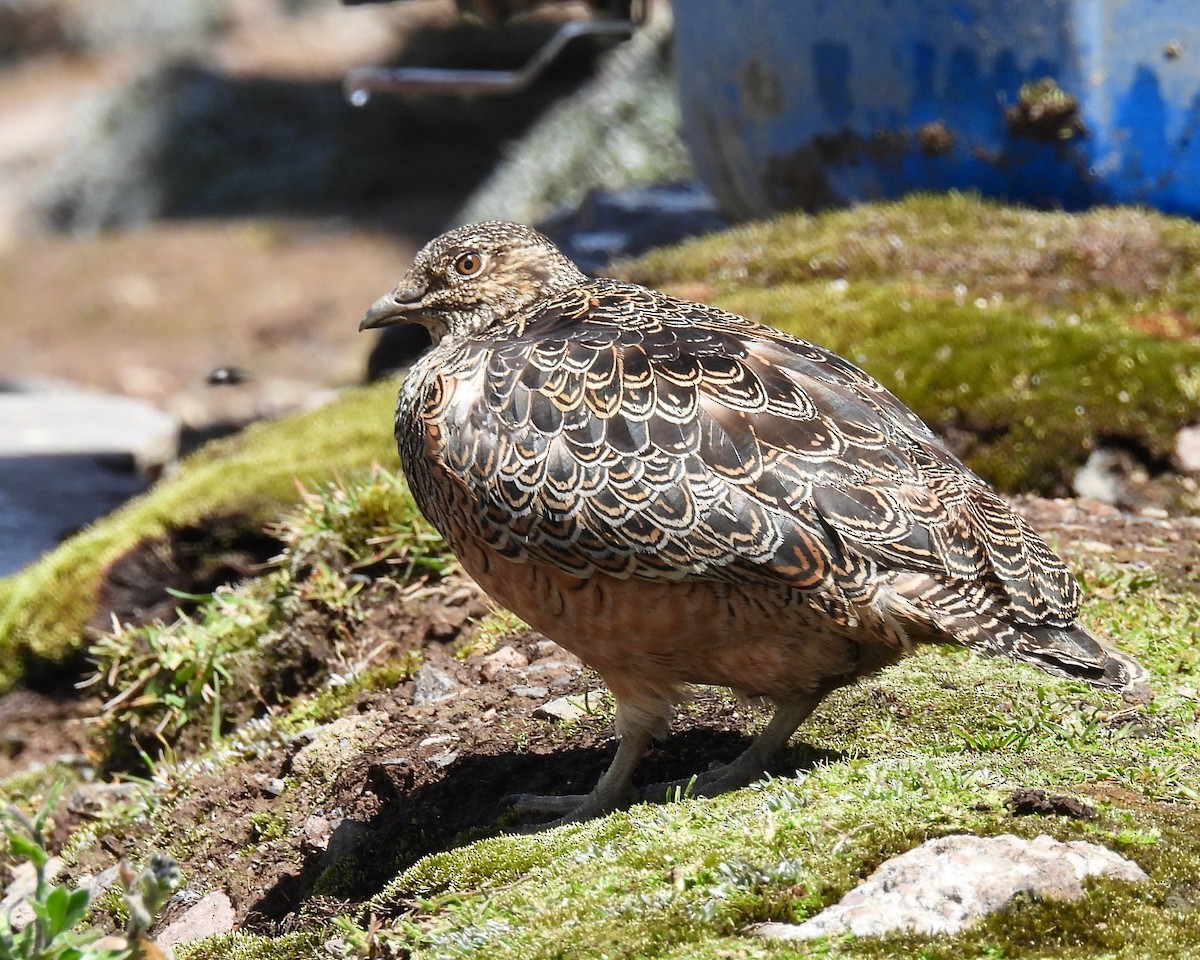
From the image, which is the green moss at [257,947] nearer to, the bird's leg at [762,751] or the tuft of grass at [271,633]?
the bird's leg at [762,751]

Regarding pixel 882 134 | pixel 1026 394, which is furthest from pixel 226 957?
pixel 882 134

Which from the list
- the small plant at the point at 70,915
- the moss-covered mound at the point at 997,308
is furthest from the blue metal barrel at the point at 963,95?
the small plant at the point at 70,915

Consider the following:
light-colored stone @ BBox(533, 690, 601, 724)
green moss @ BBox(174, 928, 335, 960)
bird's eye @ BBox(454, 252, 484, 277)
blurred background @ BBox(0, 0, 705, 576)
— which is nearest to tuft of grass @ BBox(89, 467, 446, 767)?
light-colored stone @ BBox(533, 690, 601, 724)

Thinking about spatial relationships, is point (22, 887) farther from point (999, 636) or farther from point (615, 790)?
point (999, 636)

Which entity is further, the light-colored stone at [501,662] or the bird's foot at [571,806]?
the light-colored stone at [501,662]

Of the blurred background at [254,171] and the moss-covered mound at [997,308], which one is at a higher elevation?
the moss-covered mound at [997,308]
